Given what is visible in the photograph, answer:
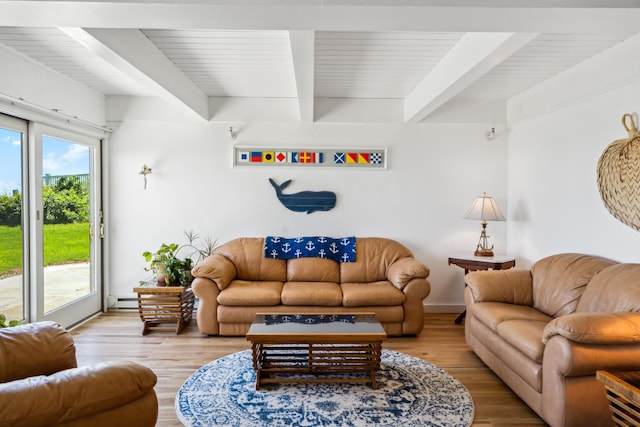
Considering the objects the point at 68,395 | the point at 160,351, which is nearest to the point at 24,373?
the point at 68,395

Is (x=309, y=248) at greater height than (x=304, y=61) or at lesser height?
lesser

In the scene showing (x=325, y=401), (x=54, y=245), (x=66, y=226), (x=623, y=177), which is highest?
(x=623, y=177)

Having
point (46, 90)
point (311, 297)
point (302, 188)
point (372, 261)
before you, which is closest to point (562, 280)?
point (372, 261)

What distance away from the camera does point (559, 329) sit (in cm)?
219

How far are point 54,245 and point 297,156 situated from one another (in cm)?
272

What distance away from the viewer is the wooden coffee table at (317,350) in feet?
8.81

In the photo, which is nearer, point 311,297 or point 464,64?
point 464,64

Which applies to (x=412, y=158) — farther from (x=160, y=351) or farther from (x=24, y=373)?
(x=24, y=373)

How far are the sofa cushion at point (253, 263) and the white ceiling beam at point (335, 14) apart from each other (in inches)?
107

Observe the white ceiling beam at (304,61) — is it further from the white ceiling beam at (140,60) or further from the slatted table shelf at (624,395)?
the slatted table shelf at (624,395)

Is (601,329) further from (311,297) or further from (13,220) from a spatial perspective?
(13,220)

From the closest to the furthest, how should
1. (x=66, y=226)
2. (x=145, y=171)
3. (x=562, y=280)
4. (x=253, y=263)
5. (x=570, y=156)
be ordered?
(x=562, y=280)
(x=570, y=156)
(x=66, y=226)
(x=253, y=263)
(x=145, y=171)

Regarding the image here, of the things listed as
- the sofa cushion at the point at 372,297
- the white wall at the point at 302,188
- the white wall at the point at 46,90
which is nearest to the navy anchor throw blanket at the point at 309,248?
the white wall at the point at 302,188

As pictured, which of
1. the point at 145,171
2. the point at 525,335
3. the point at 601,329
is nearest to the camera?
the point at 601,329
